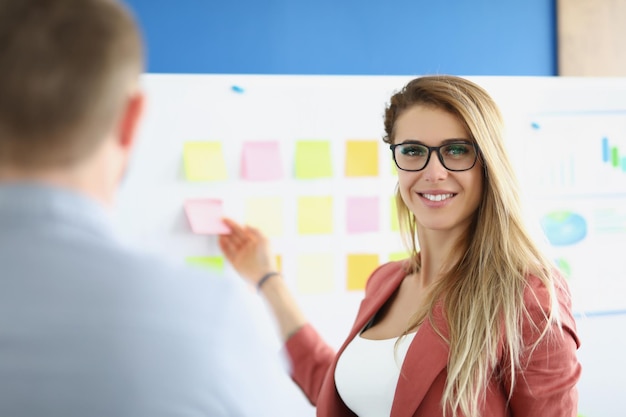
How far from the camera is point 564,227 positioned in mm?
2391

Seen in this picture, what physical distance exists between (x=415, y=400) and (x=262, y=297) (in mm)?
655

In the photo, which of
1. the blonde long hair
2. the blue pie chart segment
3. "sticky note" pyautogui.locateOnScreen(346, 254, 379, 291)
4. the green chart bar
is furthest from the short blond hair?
the green chart bar

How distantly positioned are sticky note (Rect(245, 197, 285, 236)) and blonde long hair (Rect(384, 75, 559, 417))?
22.5 inches

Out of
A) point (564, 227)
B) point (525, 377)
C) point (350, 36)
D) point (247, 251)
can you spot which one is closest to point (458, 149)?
point (525, 377)

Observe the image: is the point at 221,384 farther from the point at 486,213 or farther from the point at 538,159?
the point at 538,159

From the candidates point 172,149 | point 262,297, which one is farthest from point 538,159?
point 172,149

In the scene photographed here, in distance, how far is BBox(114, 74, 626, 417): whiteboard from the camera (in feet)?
6.53

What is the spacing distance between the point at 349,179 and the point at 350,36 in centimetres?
49

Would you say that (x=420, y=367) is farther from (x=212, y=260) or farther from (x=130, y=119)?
(x=130, y=119)

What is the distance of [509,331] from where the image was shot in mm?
1416

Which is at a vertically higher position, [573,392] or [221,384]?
[221,384]

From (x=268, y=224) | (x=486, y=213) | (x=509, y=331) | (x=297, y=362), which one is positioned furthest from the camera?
(x=268, y=224)

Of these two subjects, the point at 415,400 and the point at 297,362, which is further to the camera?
the point at 297,362

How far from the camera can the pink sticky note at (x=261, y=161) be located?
2.05 metres
